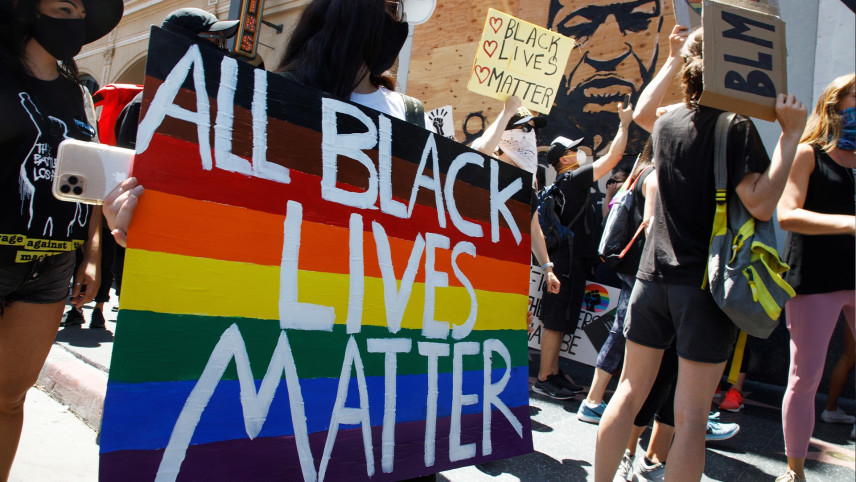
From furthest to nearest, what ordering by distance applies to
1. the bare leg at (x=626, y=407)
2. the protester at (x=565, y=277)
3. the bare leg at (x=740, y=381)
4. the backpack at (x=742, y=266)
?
the bare leg at (x=740, y=381)
the protester at (x=565, y=277)
the bare leg at (x=626, y=407)
the backpack at (x=742, y=266)

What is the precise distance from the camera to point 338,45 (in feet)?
5.43

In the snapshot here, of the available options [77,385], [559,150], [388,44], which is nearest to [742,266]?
[388,44]

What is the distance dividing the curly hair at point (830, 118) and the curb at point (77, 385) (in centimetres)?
363

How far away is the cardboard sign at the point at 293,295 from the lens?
124 cm

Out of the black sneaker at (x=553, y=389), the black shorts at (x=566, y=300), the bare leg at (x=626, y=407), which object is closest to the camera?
the bare leg at (x=626, y=407)

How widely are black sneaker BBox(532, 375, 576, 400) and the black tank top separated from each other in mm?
1927

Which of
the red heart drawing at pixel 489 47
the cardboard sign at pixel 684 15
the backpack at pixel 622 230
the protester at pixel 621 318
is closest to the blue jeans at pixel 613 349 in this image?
the protester at pixel 621 318

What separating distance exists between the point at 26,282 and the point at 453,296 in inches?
50.8

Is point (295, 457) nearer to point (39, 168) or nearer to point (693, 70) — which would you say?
point (39, 168)

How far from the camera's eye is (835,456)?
3.32 metres

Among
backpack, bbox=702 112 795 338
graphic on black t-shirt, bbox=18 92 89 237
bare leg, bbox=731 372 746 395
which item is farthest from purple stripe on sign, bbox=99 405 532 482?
bare leg, bbox=731 372 746 395

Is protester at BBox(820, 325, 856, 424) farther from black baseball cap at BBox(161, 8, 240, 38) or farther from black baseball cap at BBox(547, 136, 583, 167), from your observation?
black baseball cap at BBox(161, 8, 240, 38)

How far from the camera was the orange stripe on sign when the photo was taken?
125 cm

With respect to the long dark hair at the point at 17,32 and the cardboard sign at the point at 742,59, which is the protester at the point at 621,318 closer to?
the cardboard sign at the point at 742,59
